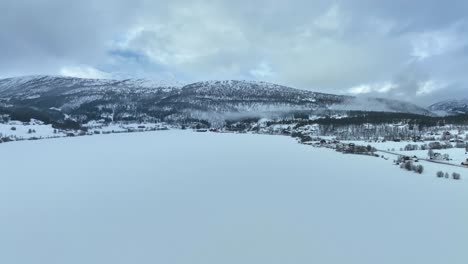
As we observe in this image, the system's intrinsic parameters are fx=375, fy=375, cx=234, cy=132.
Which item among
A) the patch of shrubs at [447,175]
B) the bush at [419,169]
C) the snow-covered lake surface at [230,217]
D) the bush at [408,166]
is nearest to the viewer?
the snow-covered lake surface at [230,217]

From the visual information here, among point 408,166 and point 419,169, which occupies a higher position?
point 408,166

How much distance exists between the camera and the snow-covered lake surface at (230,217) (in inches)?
621

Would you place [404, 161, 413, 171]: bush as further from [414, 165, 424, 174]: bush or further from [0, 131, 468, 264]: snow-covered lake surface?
[0, 131, 468, 264]: snow-covered lake surface

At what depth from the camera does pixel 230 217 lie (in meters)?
20.9

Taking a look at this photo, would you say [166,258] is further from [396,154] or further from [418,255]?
[396,154]

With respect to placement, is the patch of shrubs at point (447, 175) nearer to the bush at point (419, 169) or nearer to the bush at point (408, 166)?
the bush at point (419, 169)

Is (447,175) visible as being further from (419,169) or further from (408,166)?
(408,166)

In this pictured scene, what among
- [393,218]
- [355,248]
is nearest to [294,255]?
[355,248]

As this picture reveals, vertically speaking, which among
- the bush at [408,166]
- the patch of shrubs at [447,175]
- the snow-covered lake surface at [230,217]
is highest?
the bush at [408,166]

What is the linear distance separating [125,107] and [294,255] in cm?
17788

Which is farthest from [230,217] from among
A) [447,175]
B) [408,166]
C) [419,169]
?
[408,166]

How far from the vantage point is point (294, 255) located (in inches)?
617

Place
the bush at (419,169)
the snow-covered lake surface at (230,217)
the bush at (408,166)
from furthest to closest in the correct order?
the bush at (408,166), the bush at (419,169), the snow-covered lake surface at (230,217)

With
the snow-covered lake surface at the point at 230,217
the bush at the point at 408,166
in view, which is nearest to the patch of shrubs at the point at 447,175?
the snow-covered lake surface at the point at 230,217
